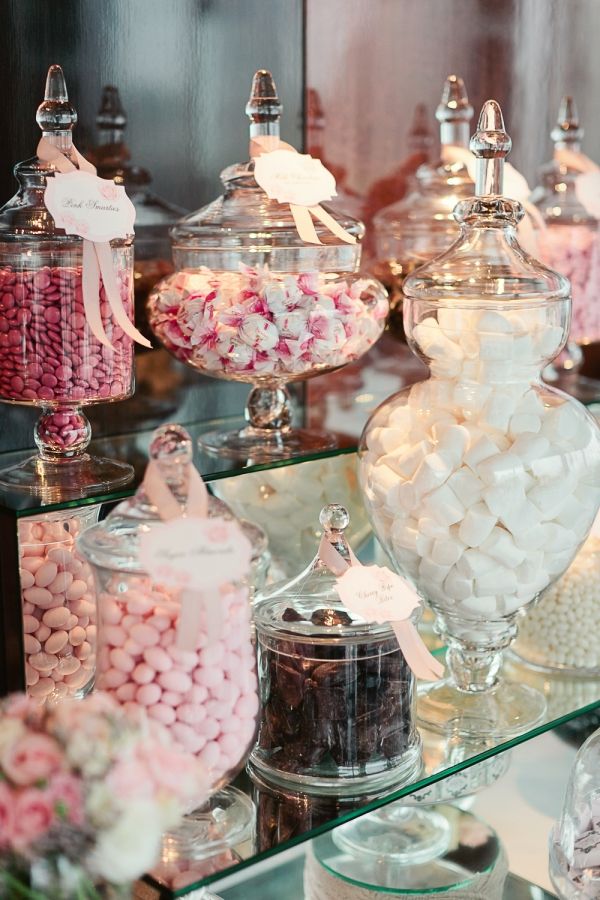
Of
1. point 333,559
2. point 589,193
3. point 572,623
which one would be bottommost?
point 572,623

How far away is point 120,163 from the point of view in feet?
4.33

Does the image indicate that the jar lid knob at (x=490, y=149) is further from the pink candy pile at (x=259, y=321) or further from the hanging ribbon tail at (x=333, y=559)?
the hanging ribbon tail at (x=333, y=559)

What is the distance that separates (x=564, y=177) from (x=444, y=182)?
22cm

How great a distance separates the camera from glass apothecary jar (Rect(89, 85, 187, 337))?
4.27ft

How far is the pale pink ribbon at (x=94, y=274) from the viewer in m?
1.07

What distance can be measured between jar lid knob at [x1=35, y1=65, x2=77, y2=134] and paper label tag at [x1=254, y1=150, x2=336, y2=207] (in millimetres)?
210

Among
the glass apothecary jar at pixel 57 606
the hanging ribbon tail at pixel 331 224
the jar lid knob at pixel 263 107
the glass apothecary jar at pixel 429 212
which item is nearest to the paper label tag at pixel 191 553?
the glass apothecary jar at pixel 57 606

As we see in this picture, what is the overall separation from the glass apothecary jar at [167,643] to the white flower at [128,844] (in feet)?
0.34

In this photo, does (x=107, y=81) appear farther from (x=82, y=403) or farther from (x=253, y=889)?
(x=253, y=889)

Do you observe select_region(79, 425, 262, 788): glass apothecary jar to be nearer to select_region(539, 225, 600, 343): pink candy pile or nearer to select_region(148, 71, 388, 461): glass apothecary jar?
select_region(148, 71, 388, 461): glass apothecary jar

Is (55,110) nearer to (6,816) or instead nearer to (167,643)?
(167,643)

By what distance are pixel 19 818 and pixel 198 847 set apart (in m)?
0.22

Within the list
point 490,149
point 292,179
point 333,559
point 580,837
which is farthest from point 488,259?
point 580,837

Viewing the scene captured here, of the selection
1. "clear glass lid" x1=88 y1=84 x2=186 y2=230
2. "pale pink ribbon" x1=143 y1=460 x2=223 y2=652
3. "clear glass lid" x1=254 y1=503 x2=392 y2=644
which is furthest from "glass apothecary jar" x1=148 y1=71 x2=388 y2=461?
"pale pink ribbon" x1=143 y1=460 x2=223 y2=652
